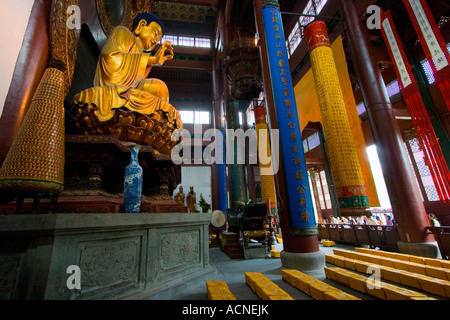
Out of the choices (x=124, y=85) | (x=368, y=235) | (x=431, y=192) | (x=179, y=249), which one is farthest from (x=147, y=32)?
(x=431, y=192)

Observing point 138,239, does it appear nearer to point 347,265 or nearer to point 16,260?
point 16,260

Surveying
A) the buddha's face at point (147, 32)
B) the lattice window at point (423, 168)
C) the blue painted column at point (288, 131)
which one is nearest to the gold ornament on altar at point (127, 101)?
the buddha's face at point (147, 32)

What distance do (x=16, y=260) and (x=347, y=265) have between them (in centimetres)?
366

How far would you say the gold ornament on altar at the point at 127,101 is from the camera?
2598mm

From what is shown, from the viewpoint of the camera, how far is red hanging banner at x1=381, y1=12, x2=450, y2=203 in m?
4.52

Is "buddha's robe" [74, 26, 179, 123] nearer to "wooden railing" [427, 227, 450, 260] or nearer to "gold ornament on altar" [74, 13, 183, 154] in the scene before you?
"gold ornament on altar" [74, 13, 183, 154]

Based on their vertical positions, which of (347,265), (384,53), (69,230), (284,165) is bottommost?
(347,265)

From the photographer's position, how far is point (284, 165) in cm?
364

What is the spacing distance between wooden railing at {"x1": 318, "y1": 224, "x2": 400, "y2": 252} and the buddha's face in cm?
664

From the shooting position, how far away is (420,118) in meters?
4.88

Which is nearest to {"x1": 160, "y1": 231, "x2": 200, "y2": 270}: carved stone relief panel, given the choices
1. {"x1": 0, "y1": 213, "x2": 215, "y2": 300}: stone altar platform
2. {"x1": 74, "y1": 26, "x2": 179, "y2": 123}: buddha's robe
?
{"x1": 0, "y1": 213, "x2": 215, "y2": 300}: stone altar platform

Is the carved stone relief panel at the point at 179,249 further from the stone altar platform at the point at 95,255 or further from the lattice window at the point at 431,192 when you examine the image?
the lattice window at the point at 431,192

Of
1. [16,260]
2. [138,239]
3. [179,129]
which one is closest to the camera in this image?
[16,260]
